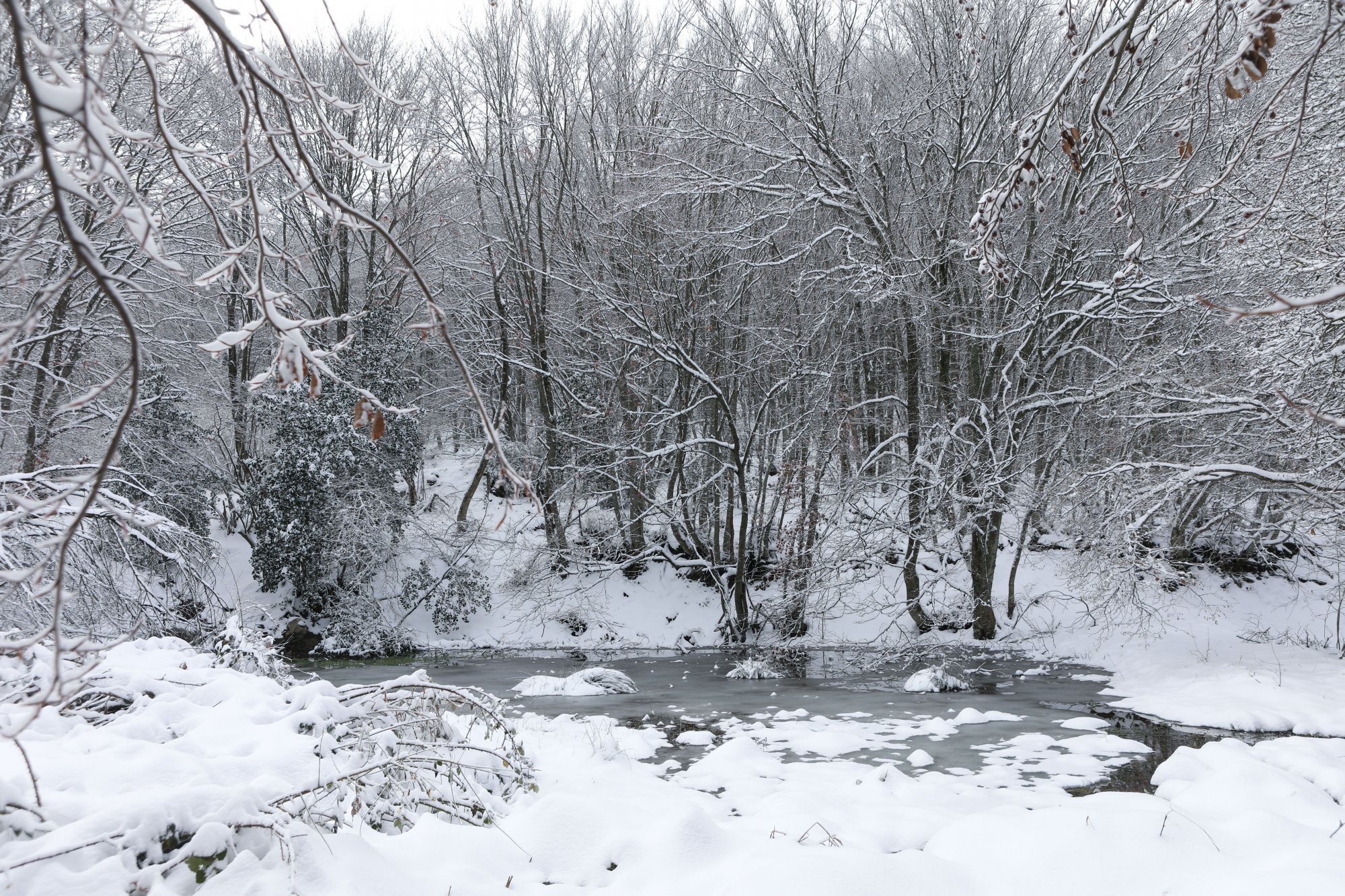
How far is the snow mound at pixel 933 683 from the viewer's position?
10797 millimetres

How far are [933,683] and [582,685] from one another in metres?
4.76

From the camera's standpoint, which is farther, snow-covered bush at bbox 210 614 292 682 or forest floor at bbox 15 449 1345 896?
snow-covered bush at bbox 210 614 292 682

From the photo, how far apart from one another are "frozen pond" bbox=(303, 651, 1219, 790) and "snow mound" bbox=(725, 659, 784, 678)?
0.24 meters

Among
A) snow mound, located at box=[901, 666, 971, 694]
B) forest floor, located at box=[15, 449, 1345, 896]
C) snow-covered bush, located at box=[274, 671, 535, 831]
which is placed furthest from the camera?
snow mound, located at box=[901, 666, 971, 694]

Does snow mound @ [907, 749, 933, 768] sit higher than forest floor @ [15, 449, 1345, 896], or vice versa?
forest floor @ [15, 449, 1345, 896]

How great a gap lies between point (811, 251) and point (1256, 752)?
11.8m

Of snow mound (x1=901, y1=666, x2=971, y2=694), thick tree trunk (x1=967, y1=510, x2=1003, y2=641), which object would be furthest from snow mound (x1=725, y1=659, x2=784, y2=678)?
thick tree trunk (x1=967, y1=510, x2=1003, y2=641)

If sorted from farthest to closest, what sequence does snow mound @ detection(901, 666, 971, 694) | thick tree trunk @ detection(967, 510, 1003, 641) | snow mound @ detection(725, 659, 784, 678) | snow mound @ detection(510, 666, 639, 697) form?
thick tree trunk @ detection(967, 510, 1003, 641)
snow mound @ detection(725, 659, 784, 678)
snow mound @ detection(510, 666, 639, 697)
snow mound @ detection(901, 666, 971, 694)

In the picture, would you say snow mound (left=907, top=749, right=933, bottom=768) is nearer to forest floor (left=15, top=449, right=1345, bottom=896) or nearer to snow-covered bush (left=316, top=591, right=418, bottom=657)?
forest floor (left=15, top=449, right=1345, bottom=896)


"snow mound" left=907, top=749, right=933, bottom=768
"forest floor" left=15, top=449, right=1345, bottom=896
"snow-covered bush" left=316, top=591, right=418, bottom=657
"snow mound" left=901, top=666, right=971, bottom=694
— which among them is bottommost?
"snow-covered bush" left=316, top=591, right=418, bottom=657

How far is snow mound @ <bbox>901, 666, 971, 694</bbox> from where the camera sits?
10797 millimetres

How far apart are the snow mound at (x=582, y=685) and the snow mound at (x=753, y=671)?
1621 mm

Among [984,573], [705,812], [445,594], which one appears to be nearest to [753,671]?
[984,573]

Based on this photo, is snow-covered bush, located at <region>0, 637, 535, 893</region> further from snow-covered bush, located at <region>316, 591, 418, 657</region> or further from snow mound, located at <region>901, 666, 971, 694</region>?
snow-covered bush, located at <region>316, 591, 418, 657</region>
